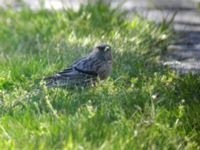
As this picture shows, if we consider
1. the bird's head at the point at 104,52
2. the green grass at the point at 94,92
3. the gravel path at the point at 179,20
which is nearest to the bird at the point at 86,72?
the bird's head at the point at 104,52

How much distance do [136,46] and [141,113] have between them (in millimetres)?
2811

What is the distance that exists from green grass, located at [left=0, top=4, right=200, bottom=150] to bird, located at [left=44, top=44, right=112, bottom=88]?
11cm

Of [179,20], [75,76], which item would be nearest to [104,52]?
[75,76]

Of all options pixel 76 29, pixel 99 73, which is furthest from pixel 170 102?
pixel 76 29

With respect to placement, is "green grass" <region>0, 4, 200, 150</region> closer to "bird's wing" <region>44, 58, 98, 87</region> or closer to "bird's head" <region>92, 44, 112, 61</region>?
"bird's wing" <region>44, 58, 98, 87</region>

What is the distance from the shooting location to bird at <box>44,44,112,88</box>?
6586 mm

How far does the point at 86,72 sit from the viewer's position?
6703 millimetres

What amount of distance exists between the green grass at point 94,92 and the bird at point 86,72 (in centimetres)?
11

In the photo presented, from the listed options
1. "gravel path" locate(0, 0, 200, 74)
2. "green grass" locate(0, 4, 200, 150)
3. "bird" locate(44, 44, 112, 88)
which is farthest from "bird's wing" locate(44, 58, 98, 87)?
"gravel path" locate(0, 0, 200, 74)

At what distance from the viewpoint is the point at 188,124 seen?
5656 millimetres

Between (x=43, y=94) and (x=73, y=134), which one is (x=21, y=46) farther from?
(x=73, y=134)

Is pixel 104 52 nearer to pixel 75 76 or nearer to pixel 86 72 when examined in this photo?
pixel 86 72

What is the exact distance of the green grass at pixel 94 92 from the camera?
508 centimetres

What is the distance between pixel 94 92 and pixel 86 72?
0.36 meters
